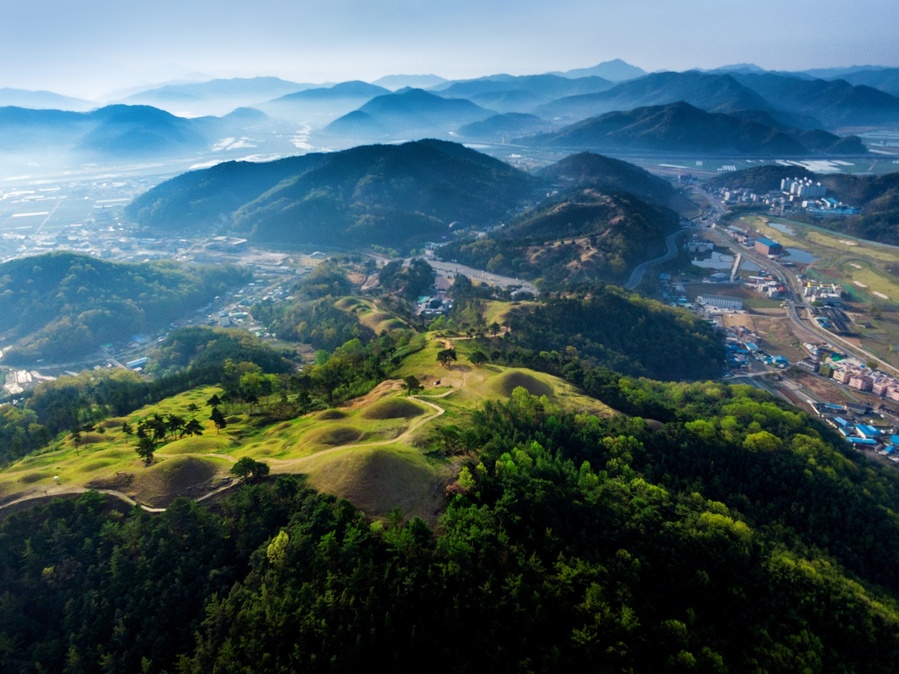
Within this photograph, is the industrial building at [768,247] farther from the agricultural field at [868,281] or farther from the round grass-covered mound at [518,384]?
the round grass-covered mound at [518,384]

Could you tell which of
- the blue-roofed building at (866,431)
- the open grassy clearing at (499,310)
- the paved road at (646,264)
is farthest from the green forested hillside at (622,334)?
the paved road at (646,264)

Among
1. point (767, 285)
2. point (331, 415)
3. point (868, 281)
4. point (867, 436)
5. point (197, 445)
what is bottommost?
point (867, 436)

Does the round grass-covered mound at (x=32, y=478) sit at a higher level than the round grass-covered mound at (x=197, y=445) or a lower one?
higher

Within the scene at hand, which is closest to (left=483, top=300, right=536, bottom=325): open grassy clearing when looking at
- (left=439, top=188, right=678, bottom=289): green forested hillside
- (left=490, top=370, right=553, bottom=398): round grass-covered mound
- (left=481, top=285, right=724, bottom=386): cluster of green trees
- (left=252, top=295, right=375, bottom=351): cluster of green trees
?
(left=481, top=285, right=724, bottom=386): cluster of green trees

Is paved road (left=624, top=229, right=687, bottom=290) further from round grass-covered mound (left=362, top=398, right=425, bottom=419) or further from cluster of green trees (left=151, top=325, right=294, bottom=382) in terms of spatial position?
round grass-covered mound (left=362, top=398, right=425, bottom=419)

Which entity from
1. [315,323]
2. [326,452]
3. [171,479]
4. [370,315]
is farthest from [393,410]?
[315,323]

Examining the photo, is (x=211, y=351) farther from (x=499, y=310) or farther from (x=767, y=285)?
(x=767, y=285)
